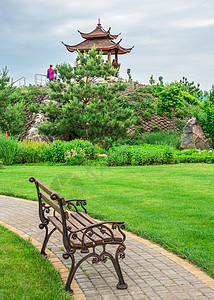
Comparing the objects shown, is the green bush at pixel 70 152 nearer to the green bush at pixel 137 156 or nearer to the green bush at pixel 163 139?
the green bush at pixel 137 156

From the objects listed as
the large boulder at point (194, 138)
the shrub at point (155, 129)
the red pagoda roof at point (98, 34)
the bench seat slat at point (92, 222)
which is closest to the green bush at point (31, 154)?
the large boulder at point (194, 138)

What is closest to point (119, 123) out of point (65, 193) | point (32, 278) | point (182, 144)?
point (182, 144)

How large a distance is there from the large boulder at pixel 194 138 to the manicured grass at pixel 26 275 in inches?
609

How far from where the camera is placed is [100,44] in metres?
37.9

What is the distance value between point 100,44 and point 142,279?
36588 millimetres

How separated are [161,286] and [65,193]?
5.01 meters

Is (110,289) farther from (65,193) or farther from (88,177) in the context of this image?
(88,177)

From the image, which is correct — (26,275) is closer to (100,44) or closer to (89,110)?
(89,110)

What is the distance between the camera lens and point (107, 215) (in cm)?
625

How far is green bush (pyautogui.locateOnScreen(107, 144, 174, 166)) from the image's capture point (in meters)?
14.1

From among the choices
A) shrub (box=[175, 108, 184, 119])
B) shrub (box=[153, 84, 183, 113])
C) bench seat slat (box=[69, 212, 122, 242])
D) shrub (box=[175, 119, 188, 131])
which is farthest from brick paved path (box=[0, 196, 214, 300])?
shrub (box=[175, 108, 184, 119])

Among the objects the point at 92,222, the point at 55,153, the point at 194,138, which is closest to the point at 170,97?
the point at 194,138

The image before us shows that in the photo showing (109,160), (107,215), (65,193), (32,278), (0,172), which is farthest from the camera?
(109,160)

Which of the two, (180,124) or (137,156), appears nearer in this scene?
(137,156)
